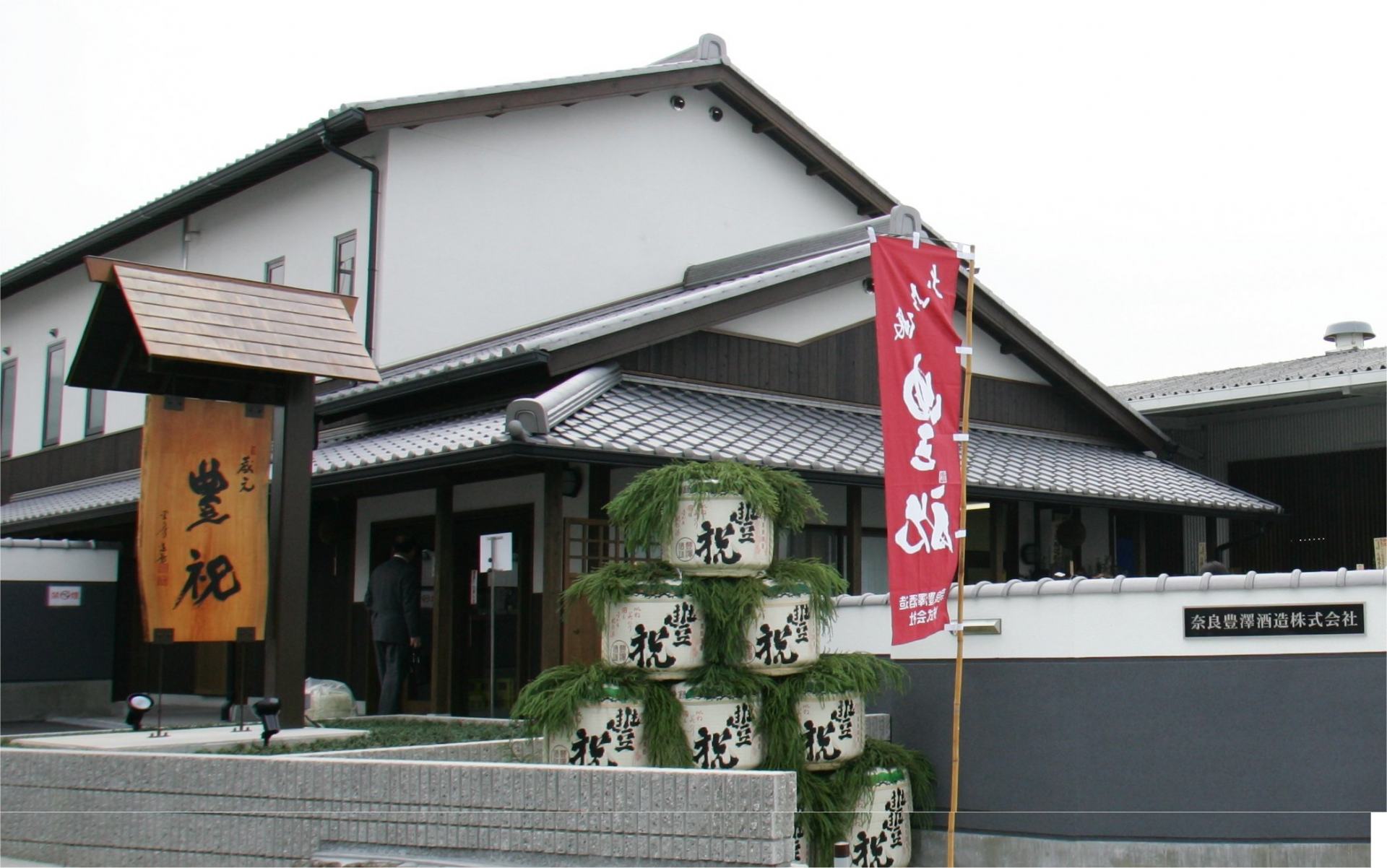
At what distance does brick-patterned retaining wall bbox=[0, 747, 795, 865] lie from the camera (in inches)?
269

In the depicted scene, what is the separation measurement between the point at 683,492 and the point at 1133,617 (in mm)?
3175

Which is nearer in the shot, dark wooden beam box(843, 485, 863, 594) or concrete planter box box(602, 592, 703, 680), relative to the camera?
concrete planter box box(602, 592, 703, 680)

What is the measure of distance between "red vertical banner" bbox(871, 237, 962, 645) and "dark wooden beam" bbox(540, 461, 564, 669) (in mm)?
3224

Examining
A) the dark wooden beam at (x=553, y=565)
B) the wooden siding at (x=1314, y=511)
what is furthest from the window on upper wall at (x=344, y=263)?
the wooden siding at (x=1314, y=511)

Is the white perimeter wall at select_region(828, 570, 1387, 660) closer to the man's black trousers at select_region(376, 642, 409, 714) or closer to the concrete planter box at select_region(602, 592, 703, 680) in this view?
the concrete planter box at select_region(602, 592, 703, 680)

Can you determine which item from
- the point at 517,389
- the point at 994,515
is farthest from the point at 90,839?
the point at 994,515

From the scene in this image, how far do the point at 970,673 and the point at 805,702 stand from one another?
164 centimetres

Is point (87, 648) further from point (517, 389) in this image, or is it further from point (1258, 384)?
point (1258, 384)

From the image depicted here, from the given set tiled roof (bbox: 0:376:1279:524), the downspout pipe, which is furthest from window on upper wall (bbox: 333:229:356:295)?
tiled roof (bbox: 0:376:1279:524)

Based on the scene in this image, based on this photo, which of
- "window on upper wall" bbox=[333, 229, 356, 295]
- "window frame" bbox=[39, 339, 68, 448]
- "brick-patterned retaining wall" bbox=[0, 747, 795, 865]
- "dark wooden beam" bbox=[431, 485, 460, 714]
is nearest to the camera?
"brick-patterned retaining wall" bbox=[0, 747, 795, 865]

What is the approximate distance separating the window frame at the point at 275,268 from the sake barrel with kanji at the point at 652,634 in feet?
33.2

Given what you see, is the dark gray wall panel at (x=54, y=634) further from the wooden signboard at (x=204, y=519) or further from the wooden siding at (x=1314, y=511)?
the wooden siding at (x=1314, y=511)

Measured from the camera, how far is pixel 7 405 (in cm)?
2375

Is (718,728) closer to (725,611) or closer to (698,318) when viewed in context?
(725,611)
